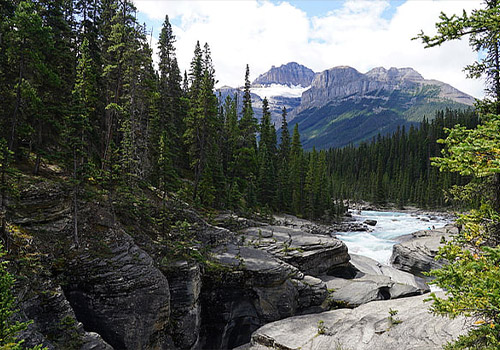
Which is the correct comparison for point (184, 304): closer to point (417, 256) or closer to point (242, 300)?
point (242, 300)

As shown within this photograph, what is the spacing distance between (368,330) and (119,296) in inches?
469

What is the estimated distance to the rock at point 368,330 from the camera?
36.7ft

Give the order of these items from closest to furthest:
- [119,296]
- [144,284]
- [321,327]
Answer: [119,296] → [144,284] → [321,327]

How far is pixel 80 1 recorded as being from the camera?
30.5m

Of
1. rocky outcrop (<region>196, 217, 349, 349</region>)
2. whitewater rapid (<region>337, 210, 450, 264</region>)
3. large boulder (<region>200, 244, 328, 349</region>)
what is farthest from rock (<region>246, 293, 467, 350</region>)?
whitewater rapid (<region>337, 210, 450, 264</region>)

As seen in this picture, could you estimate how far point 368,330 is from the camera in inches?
517

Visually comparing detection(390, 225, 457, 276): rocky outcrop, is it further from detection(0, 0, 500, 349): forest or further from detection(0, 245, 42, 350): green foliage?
detection(0, 245, 42, 350): green foliage

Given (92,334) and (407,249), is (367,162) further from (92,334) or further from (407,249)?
(92,334)

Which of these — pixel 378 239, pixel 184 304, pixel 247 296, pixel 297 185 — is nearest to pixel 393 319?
pixel 247 296

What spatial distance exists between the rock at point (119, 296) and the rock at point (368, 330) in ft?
17.7

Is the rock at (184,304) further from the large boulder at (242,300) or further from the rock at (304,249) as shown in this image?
the rock at (304,249)

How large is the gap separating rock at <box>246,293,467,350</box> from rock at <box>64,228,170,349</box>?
17.7 ft

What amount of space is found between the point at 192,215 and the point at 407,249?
965 inches

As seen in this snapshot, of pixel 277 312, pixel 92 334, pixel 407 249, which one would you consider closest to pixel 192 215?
pixel 277 312
